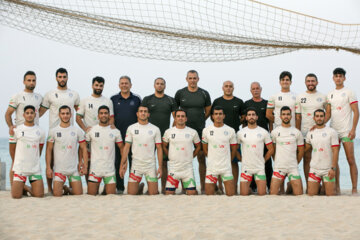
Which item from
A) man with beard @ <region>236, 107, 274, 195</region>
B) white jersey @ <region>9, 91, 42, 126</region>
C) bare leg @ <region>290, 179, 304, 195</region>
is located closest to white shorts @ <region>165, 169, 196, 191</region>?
man with beard @ <region>236, 107, 274, 195</region>

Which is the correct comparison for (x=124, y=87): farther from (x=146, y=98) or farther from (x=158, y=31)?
(x=158, y=31)

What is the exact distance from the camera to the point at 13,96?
688 cm

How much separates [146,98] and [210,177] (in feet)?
5.72

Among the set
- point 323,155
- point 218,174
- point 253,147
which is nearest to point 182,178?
point 218,174

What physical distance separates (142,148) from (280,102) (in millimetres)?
2478

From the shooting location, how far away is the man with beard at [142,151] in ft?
22.7

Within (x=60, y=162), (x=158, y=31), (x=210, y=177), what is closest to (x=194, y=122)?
(x=210, y=177)

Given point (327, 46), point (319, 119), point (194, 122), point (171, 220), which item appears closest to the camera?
point (171, 220)

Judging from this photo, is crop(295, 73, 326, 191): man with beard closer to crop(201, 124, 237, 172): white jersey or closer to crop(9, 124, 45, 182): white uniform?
crop(201, 124, 237, 172): white jersey

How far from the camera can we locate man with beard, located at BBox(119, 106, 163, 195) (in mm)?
6930

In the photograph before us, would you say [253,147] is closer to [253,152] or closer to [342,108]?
[253,152]

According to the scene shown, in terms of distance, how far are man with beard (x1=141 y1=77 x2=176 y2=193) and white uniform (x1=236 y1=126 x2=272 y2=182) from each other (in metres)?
1.32

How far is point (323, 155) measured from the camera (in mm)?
6770

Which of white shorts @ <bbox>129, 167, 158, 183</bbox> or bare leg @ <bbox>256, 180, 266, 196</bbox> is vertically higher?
white shorts @ <bbox>129, 167, 158, 183</bbox>
